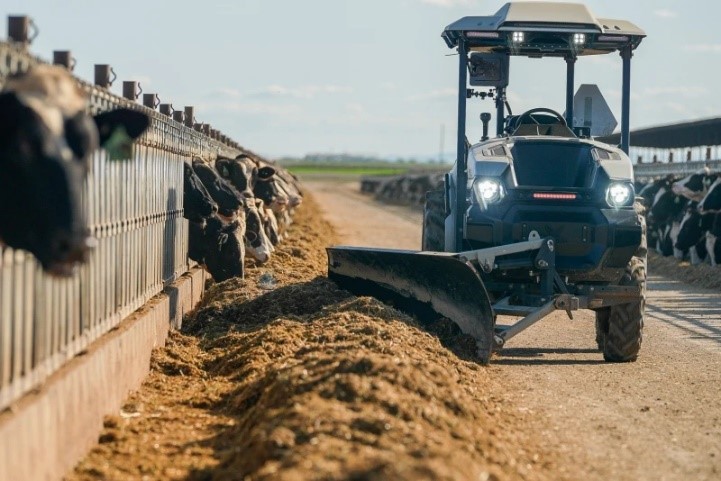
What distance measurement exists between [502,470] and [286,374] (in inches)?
92.9

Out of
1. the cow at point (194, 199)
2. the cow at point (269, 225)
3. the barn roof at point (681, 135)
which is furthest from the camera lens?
the barn roof at point (681, 135)

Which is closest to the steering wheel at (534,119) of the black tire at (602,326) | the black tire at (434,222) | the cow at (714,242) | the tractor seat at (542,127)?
the tractor seat at (542,127)

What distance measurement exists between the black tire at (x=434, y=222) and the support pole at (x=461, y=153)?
1.30m

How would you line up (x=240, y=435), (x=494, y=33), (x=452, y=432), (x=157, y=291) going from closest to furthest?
(x=452, y=432) < (x=240, y=435) < (x=157, y=291) < (x=494, y=33)

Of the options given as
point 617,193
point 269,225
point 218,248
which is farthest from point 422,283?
point 269,225

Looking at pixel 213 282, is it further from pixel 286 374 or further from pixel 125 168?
pixel 286 374

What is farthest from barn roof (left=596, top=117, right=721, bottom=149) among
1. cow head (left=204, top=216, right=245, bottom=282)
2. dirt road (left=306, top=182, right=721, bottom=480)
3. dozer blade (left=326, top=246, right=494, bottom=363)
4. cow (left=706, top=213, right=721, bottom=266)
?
dozer blade (left=326, top=246, right=494, bottom=363)

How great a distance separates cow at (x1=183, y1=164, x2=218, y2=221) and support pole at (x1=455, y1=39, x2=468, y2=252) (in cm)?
335

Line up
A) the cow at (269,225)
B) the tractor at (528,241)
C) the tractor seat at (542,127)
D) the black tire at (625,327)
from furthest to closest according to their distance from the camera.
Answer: the cow at (269,225) < the tractor seat at (542,127) < the black tire at (625,327) < the tractor at (528,241)

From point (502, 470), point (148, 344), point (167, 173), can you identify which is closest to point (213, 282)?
point (167, 173)

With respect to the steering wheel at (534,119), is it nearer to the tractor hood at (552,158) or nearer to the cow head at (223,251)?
the tractor hood at (552,158)

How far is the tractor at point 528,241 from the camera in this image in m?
13.0

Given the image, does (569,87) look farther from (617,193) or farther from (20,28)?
(20,28)

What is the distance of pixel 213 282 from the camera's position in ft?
59.4
